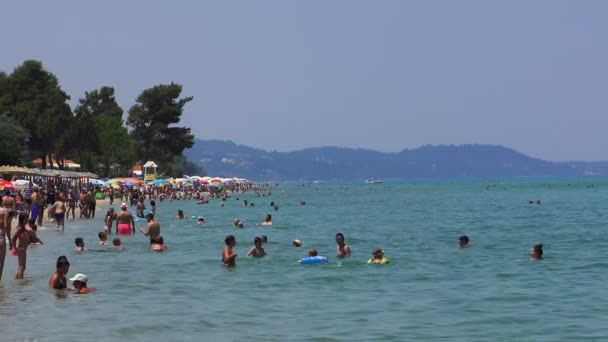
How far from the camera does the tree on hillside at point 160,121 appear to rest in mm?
106438

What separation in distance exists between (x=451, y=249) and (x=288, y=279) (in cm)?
1040

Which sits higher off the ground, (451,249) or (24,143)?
(24,143)

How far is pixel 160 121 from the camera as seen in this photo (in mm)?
106875

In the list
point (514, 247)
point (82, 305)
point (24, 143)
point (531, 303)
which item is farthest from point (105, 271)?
point (24, 143)

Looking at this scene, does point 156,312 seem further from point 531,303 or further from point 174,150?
point 174,150

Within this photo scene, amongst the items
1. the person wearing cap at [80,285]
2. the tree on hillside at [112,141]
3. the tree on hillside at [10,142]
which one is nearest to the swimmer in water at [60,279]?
the person wearing cap at [80,285]

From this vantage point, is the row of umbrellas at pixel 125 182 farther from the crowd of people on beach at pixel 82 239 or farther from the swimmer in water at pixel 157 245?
the swimmer in water at pixel 157 245

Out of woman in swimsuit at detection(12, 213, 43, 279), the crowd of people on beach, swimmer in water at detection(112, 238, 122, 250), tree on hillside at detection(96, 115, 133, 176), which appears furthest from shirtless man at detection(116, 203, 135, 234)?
tree on hillside at detection(96, 115, 133, 176)

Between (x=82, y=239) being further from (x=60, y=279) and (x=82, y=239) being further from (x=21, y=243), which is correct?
(x=60, y=279)

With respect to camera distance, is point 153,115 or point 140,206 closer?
point 140,206

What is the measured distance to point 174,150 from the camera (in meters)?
108

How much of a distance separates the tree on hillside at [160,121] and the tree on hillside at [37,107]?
1951cm

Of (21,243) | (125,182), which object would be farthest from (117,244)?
(125,182)

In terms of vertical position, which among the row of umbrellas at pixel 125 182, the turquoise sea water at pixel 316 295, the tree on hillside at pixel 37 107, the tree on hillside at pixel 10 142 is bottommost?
the turquoise sea water at pixel 316 295
